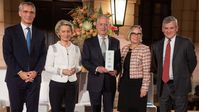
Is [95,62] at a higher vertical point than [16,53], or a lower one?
lower

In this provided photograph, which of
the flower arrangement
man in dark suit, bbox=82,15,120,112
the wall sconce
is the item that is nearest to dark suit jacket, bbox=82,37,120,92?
man in dark suit, bbox=82,15,120,112

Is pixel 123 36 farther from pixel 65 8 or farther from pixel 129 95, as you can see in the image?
pixel 129 95

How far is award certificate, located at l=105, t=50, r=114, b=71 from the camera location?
349cm

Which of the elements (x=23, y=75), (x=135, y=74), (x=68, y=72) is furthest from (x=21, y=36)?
(x=135, y=74)

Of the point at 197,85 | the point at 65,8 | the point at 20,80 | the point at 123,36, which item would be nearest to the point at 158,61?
the point at 20,80

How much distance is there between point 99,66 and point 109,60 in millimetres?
129

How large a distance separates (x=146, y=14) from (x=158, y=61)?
14.0 feet

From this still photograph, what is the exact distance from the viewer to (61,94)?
11.5 ft

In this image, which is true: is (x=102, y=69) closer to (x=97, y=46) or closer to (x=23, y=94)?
(x=97, y=46)

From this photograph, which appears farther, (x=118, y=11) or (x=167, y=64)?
(x=118, y=11)

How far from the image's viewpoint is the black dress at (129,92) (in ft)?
11.9

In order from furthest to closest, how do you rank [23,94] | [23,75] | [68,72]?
[68,72]
[23,94]
[23,75]

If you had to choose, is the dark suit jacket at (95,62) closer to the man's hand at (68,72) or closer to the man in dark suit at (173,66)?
the man's hand at (68,72)

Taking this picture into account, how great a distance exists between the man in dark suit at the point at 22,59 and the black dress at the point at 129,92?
933mm
